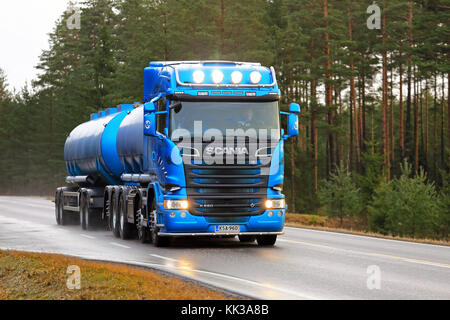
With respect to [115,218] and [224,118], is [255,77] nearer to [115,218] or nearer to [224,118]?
[224,118]

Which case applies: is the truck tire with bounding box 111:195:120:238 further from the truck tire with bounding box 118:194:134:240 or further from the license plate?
the license plate

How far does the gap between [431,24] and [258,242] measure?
39619 millimetres

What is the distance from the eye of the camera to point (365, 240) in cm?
2089

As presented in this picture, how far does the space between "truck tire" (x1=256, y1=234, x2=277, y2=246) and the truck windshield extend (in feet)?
8.71

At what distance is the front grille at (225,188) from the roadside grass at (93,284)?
313 cm

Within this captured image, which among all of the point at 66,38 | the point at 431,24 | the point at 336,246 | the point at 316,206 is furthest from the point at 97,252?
the point at 66,38

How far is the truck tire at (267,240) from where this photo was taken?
717 inches

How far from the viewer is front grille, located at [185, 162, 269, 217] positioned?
53.9 feet

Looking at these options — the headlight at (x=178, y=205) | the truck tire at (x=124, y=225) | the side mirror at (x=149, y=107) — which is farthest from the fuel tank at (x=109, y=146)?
the headlight at (x=178, y=205)

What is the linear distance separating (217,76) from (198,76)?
41cm

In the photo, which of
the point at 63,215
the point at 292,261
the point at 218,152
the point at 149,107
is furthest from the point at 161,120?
the point at 63,215

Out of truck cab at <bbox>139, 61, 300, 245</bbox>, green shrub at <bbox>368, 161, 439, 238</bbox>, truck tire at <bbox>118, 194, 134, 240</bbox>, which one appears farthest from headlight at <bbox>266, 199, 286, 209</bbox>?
green shrub at <bbox>368, 161, 439, 238</bbox>

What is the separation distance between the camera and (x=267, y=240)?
18.3m

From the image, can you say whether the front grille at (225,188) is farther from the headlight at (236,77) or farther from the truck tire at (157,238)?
the headlight at (236,77)
